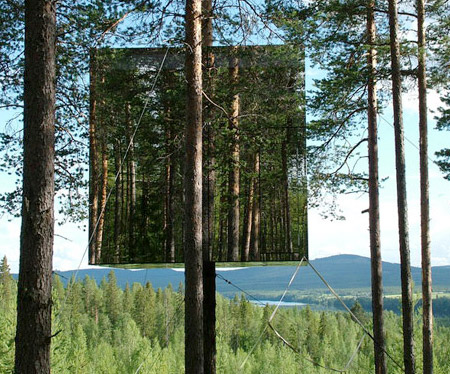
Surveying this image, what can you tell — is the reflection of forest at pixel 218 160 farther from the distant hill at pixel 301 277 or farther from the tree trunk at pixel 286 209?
the distant hill at pixel 301 277

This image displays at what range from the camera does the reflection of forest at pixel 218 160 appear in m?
7.07

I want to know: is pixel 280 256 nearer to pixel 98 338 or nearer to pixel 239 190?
pixel 239 190

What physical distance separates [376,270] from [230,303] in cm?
1456

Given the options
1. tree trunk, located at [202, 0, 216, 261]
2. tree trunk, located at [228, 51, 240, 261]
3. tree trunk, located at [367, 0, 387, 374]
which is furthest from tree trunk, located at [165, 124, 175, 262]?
tree trunk, located at [367, 0, 387, 374]

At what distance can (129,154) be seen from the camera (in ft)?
24.0

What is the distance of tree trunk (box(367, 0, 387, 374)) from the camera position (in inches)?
328

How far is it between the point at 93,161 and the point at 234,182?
1.78m

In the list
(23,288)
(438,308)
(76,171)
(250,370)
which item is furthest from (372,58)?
(438,308)

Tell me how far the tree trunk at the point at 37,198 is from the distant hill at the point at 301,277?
612 inches

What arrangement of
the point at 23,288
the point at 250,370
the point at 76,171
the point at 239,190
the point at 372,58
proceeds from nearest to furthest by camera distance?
the point at 23,288, the point at 239,190, the point at 76,171, the point at 372,58, the point at 250,370

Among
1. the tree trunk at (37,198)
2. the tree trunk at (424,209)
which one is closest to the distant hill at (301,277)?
the tree trunk at (424,209)

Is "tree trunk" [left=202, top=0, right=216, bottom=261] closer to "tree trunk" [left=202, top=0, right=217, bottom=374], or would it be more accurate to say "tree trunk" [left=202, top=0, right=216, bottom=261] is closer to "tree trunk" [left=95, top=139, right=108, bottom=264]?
"tree trunk" [left=202, top=0, right=217, bottom=374]

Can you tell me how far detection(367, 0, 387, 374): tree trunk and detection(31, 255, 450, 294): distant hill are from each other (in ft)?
37.4

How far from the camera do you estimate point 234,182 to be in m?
7.07
